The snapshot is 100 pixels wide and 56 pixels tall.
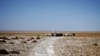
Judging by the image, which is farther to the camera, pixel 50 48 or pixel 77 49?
pixel 50 48

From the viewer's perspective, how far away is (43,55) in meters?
16.6

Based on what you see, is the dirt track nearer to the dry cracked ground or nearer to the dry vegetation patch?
the dry cracked ground

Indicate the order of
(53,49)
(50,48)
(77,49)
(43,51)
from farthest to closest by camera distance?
1. (50,48)
2. (53,49)
3. (77,49)
4. (43,51)

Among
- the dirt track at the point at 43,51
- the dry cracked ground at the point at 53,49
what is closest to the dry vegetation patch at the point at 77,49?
the dry cracked ground at the point at 53,49

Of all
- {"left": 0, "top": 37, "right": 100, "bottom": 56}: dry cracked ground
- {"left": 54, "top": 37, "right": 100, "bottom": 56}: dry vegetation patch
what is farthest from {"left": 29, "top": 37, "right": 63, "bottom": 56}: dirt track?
{"left": 54, "top": 37, "right": 100, "bottom": 56}: dry vegetation patch

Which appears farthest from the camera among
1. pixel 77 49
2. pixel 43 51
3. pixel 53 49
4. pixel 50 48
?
pixel 50 48

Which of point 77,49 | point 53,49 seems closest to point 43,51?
point 53,49

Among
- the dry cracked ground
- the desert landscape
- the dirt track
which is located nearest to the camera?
the dirt track

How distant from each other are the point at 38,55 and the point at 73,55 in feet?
11.4

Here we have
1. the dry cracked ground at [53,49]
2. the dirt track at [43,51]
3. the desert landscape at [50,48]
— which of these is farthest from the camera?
the desert landscape at [50,48]

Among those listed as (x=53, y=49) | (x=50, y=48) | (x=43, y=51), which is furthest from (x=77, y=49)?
(x=43, y=51)

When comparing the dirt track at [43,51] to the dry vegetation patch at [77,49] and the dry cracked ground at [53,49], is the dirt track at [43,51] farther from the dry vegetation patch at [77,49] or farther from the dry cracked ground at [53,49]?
the dry vegetation patch at [77,49]

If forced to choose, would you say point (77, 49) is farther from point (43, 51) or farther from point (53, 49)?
point (43, 51)

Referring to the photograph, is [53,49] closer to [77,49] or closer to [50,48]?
[50,48]
